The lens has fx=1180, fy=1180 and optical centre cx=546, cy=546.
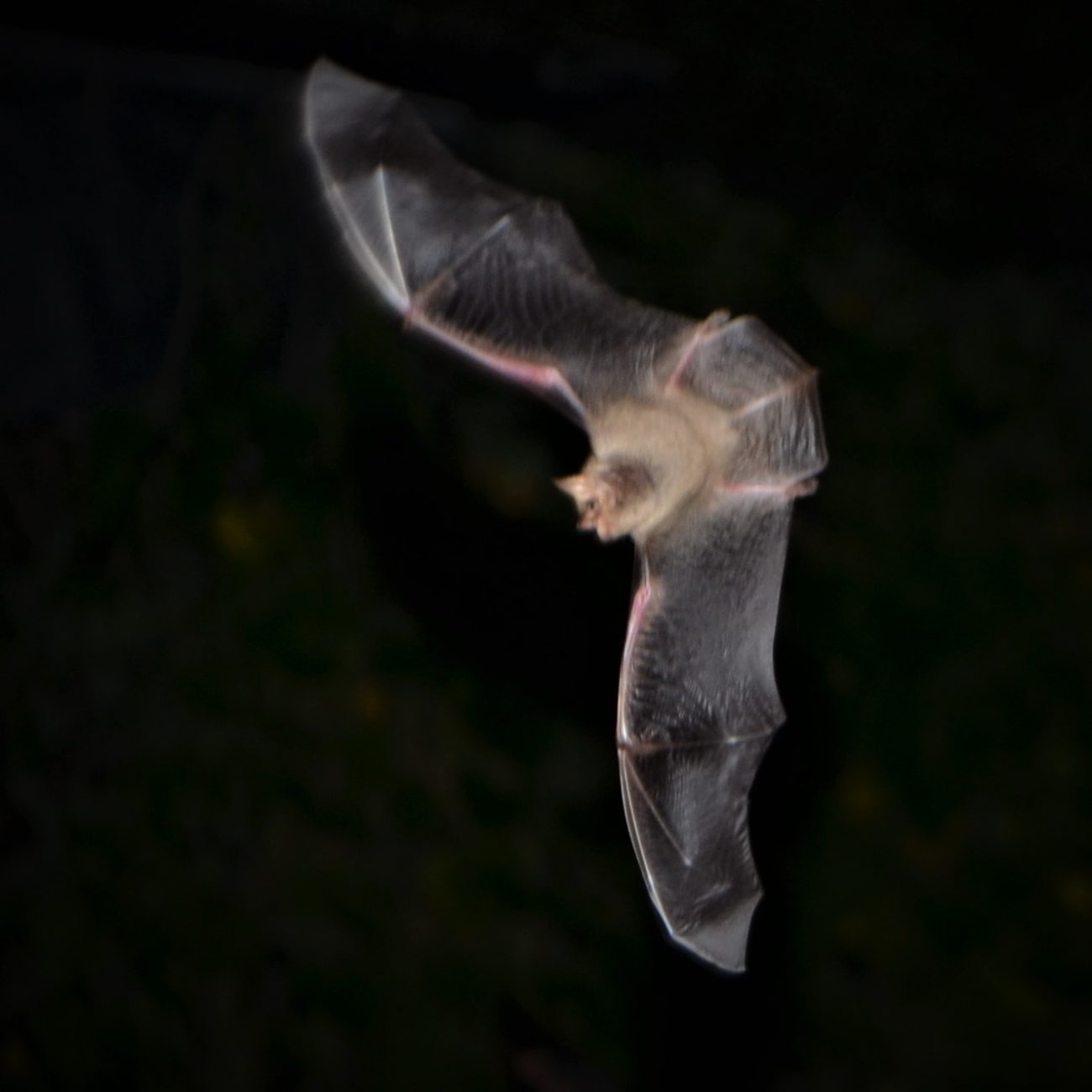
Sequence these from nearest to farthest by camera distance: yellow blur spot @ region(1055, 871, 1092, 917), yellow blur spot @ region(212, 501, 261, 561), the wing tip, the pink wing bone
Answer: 1. the wing tip
2. the pink wing bone
3. yellow blur spot @ region(1055, 871, 1092, 917)
4. yellow blur spot @ region(212, 501, 261, 561)

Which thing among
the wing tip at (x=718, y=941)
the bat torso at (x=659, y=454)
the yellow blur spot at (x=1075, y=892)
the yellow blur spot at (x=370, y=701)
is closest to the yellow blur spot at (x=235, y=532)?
the yellow blur spot at (x=370, y=701)

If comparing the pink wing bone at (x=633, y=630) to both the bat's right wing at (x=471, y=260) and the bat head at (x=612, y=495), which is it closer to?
the bat head at (x=612, y=495)

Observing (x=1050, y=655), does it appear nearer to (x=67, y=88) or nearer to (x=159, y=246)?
(x=159, y=246)

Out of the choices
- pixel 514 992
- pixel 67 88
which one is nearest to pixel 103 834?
pixel 514 992

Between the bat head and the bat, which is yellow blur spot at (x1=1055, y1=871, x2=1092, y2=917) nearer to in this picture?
the bat

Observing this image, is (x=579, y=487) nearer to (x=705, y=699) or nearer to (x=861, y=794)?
(x=705, y=699)

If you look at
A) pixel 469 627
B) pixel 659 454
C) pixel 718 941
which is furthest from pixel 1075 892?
pixel 659 454

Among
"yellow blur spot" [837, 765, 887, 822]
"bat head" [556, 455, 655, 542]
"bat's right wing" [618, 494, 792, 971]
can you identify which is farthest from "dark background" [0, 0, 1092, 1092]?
"bat head" [556, 455, 655, 542]
